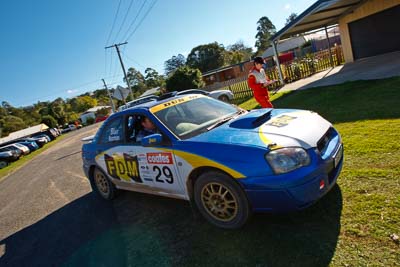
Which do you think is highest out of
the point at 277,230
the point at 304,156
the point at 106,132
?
the point at 106,132

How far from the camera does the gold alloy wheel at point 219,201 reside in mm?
3112

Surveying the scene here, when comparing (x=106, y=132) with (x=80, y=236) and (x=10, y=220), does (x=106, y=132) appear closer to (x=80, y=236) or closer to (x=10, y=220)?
(x=80, y=236)

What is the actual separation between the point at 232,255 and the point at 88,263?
5.85ft

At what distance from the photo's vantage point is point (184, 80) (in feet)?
83.5

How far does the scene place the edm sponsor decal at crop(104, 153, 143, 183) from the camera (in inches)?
167

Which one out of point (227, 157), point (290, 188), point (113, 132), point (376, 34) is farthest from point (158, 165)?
point (376, 34)

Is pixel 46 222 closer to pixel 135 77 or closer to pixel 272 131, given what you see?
pixel 272 131

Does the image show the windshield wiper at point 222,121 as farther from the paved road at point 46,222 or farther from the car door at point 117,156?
the paved road at point 46,222

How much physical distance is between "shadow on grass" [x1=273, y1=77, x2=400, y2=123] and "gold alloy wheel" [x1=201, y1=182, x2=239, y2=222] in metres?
4.15

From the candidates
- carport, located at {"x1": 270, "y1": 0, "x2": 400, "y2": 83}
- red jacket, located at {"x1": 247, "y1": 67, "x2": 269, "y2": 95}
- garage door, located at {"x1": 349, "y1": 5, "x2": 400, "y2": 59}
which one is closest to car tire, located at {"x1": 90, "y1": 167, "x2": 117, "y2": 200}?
red jacket, located at {"x1": 247, "y1": 67, "x2": 269, "y2": 95}

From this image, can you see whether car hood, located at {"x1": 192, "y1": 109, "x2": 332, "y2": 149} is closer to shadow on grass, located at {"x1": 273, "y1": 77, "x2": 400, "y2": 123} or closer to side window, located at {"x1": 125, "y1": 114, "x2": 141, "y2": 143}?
side window, located at {"x1": 125, "y1": 114, "x2": 141, "y2": 143}

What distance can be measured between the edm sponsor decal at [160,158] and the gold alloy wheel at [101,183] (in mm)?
1768

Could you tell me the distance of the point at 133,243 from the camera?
3629 millimetres

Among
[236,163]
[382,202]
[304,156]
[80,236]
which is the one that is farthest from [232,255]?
[80,236]
